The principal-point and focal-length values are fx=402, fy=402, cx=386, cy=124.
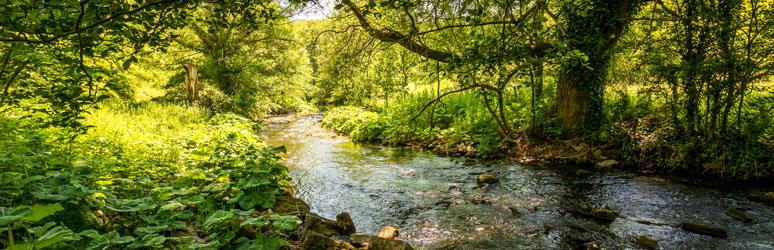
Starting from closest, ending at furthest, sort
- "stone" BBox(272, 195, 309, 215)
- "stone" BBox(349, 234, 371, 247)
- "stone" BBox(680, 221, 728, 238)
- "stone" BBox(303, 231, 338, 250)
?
"stone" BBox(303, 231, 338, 250), "stone" BBox(349, 234, 371, 247), "stone" BBox(680, 221, 728, 238), "stone" BBox(272, 195, 309, 215)

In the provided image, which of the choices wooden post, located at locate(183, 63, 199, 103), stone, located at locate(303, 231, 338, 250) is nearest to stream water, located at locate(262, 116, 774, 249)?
stone, located at locate(303, 231, 338, 250)

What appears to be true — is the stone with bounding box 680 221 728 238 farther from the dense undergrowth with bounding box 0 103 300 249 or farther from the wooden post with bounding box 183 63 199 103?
the wooden post with bounding box 183 63 199 103

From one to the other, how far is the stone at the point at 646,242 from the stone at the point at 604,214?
71 cm

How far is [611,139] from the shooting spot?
9.05 metres

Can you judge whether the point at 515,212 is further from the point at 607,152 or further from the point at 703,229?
the point at 607,152

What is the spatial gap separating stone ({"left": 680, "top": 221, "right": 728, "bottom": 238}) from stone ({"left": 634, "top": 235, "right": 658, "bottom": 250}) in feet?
2.58

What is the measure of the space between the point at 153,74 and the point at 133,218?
63.9 ft

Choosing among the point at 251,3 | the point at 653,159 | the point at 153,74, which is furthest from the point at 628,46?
the point at 153,74

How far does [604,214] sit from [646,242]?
880mm

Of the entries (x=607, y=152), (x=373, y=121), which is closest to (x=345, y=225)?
(x=607, y=152)

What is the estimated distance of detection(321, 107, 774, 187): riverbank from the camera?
6.88 metres

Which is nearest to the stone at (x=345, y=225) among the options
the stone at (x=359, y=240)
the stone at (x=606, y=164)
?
the stone at (x=359, y=240)

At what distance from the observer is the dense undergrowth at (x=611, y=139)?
686 centimetres

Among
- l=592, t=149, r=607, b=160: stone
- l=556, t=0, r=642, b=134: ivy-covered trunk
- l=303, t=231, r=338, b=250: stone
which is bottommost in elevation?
l=303, t=231, r=338, b=250: stone
